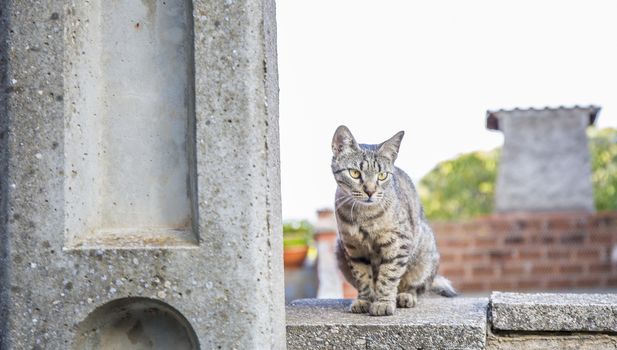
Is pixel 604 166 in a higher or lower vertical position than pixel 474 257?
higher

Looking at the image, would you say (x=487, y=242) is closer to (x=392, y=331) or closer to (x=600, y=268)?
(x=600, y=268)

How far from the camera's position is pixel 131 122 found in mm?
3037

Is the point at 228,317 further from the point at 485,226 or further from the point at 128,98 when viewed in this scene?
the point at 485,226

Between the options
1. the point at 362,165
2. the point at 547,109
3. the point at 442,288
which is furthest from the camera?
the point at 547,109

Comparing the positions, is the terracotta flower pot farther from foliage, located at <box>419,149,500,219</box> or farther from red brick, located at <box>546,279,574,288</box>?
foliage, located at <box>419,149,500,219</box>

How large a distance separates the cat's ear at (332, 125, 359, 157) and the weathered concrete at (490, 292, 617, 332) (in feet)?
3.51

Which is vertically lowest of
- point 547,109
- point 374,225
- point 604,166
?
point 374,225

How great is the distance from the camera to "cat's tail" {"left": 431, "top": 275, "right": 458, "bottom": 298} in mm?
4199

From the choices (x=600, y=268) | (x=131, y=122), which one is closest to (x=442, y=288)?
(x=131, y=122)

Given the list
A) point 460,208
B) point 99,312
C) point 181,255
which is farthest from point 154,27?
point 460,208

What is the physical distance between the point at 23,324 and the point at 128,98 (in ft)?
2.98

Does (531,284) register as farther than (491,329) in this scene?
Yes

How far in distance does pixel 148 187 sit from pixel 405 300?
143cm

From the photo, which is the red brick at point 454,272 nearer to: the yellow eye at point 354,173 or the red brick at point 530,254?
the red brick at point 530,254
